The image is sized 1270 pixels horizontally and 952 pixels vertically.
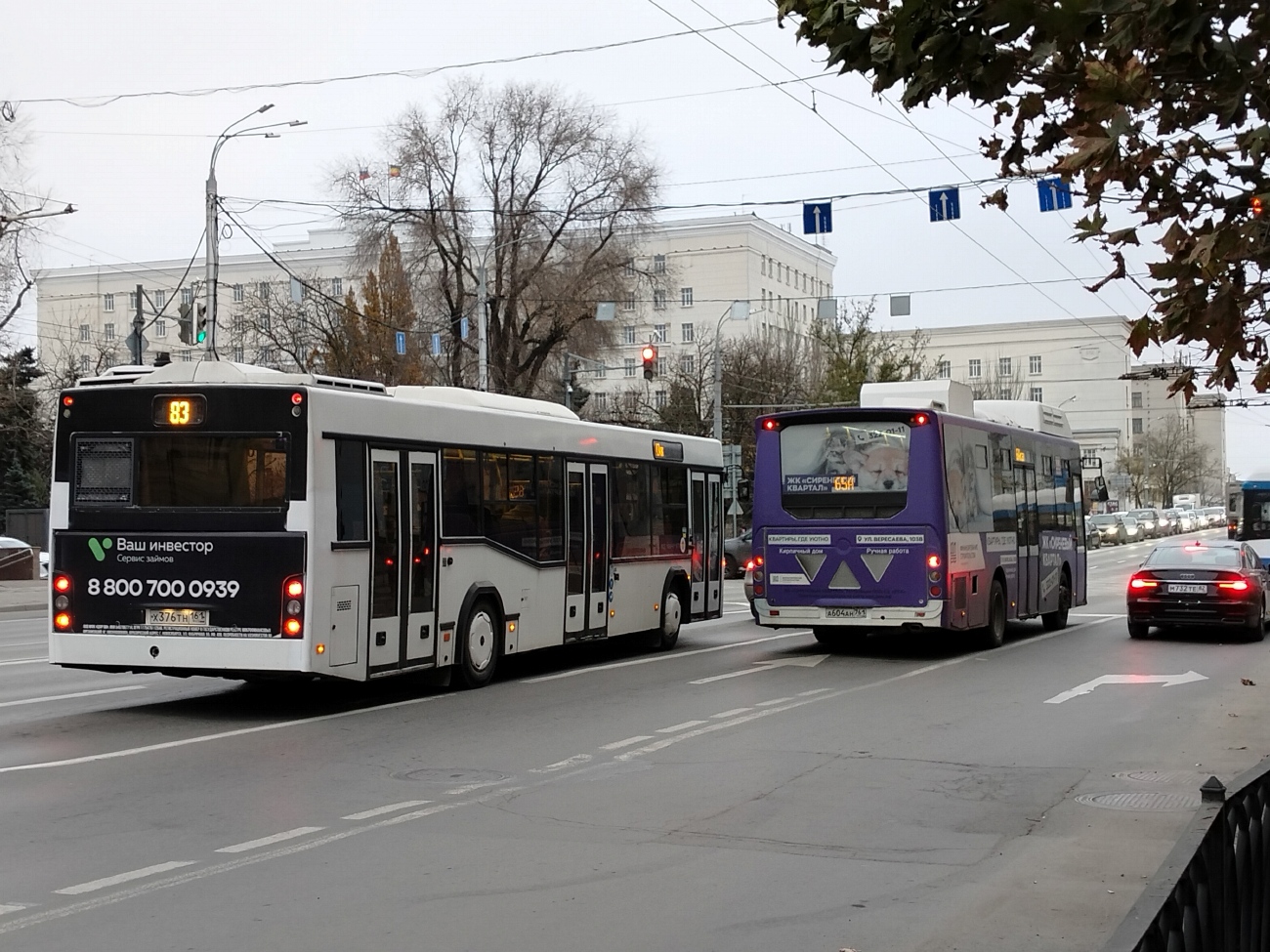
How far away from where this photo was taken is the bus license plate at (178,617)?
43.6ft

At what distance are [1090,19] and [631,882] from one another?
178 inches

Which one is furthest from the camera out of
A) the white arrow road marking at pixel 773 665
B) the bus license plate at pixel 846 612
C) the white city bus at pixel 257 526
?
the bus license plate at pixel 846 612

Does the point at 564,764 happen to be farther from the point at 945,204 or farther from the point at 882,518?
the point at 945,204

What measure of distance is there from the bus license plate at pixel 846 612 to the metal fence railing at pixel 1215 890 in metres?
14.0

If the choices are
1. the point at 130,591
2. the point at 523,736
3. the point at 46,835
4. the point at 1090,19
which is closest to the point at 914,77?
the point at 1090,19

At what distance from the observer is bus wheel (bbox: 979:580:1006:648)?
70.1 ft

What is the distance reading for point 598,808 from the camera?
374 inches

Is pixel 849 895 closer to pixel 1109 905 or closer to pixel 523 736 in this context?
pixel 1109 905

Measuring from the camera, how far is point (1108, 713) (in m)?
14.4

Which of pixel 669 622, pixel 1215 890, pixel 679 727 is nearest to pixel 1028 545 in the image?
pixel 669 622

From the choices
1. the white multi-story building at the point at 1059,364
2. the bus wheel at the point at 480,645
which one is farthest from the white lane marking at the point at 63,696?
the white multi-story building at the point at 1059,364

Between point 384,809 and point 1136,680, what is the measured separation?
10771mm

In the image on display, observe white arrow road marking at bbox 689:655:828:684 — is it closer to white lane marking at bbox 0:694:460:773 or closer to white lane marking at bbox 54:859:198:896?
white lane marking at bbox 0:694:460:773

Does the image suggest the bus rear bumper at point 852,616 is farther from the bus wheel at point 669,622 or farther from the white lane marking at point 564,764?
the white lane marking at point 564,764
